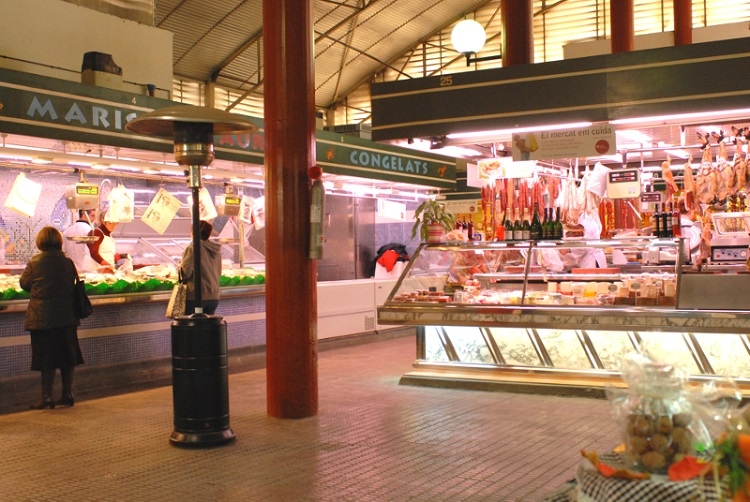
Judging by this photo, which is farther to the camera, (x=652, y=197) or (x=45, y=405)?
(x=652, y=197)

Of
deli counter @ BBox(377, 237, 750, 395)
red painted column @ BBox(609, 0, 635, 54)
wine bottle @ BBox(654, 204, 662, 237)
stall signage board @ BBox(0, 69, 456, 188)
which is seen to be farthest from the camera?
red painted column @ BBox(609, 0, 635, 54)

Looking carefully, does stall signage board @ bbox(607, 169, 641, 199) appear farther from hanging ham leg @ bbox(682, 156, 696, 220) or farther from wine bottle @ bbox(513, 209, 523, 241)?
wine bottle @ bbox(513, 209, 523, 241)

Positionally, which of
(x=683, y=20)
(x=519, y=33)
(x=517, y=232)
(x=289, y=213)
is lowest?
(x=517, y=232)

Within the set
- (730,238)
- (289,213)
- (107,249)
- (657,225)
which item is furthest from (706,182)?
(107,249)

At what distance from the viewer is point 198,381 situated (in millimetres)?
6559

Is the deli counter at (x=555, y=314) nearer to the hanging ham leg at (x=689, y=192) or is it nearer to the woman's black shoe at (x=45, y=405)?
the hanging ham leg at (x=689, y=192)

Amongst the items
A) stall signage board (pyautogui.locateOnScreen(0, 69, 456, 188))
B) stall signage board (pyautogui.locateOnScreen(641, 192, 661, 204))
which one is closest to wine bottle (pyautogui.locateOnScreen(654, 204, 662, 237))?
stall signage board (pyautogui.locateOnScreen(641, 192, 661, 204))

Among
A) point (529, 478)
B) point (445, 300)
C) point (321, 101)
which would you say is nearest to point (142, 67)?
point (445, 300)

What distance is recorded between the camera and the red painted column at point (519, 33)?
33.6 feet

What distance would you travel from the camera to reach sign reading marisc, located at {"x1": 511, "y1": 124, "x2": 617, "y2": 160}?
845 centimetres

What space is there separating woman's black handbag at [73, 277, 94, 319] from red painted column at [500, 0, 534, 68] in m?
5.59

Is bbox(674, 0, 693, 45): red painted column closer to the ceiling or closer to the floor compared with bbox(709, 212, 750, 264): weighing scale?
closer to the ceiling

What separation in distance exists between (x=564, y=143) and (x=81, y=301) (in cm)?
524

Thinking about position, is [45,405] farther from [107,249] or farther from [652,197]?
[652,197]
